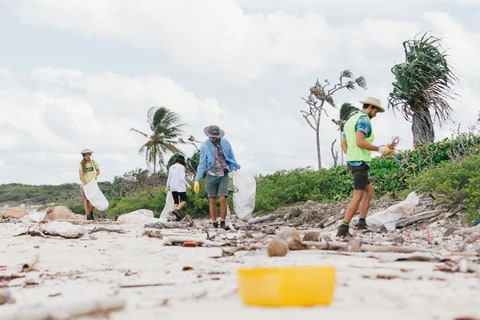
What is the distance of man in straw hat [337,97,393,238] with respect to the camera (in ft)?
28.7

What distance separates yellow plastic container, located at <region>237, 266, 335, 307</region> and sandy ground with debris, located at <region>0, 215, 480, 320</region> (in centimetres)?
5

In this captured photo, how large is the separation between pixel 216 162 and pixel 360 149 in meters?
3.53

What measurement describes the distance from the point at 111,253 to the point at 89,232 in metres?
2.77

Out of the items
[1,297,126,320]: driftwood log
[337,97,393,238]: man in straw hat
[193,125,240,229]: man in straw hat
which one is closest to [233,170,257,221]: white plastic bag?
[193,125,240,229]: man in straw hat

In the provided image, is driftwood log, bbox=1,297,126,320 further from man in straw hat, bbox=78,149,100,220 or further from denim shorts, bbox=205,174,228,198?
man in straw hat, bbox=78,149,100,220

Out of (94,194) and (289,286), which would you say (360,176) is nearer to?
(289,286)

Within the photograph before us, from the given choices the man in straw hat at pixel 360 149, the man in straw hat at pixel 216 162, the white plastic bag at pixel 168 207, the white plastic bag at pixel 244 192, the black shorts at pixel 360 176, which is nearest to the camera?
the man in straw hat at pixel 360 149

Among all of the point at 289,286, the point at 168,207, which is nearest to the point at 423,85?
the point at 168,207

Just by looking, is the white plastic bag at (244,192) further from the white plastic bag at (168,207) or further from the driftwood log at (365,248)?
the driftwood log at (365,248)

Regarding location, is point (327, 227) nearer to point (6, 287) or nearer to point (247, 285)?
point (6, 287)

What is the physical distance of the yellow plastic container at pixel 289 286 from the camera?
407 centimetres

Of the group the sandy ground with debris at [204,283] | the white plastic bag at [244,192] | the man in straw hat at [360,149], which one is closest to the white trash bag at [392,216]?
the man in straw hat at [360,149]

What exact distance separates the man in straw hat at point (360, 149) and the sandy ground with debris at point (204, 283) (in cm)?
182

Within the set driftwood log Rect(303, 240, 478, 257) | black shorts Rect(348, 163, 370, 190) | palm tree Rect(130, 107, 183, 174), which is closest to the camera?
driftwood log Rect(303, 240, 478, 257)
